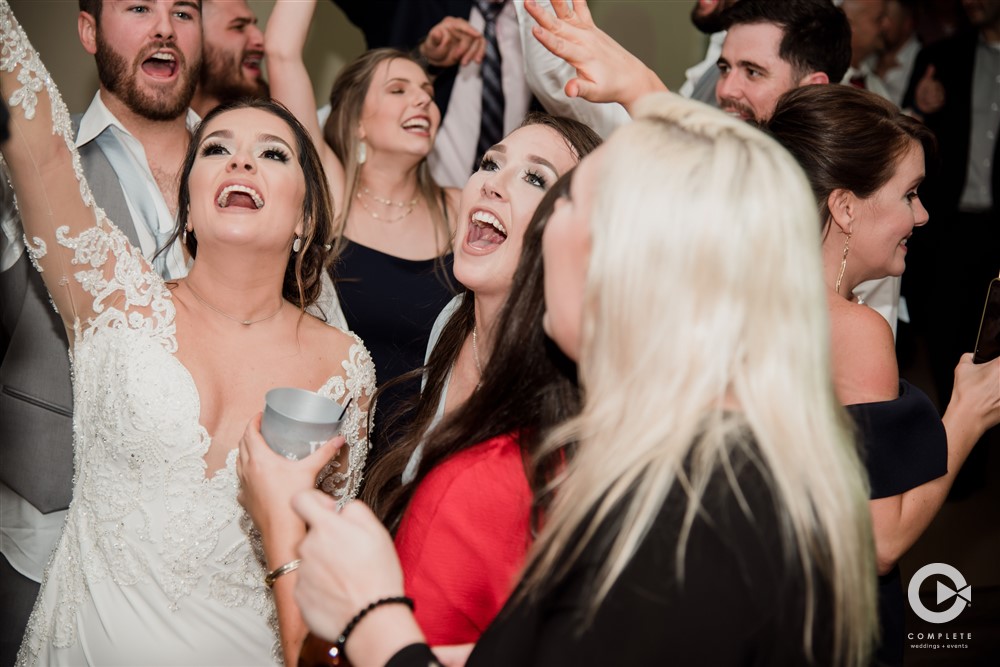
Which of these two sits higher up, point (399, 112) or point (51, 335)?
point (399, 112)

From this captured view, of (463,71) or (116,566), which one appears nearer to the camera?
(116,566)

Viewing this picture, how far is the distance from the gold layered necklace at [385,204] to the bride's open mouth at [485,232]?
1.00 metres

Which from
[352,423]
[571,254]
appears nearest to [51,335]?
[352,423]

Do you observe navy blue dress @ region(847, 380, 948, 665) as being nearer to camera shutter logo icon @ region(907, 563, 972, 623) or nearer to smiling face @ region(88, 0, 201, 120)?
camera shutter logo icon @ region(907, 563, 972, 623)

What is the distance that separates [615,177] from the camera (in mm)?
1015

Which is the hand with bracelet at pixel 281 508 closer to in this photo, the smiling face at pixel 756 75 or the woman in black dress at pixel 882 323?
the woman in black dress at pixel 882 323

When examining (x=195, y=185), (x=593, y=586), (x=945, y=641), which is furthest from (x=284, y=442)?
(x=945, y=641)

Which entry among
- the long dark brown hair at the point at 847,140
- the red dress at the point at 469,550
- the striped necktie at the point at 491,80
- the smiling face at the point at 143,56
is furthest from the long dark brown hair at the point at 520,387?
the striped necktie at the point at 491,80

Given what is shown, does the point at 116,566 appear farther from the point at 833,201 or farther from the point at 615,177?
the point at 833,201

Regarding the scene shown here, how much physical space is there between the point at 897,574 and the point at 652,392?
1272 mm

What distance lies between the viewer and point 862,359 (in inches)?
71.2

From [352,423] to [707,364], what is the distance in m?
1.09

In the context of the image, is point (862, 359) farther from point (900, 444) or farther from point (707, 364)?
point (707, 364)

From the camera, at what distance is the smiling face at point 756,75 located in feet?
9.29
